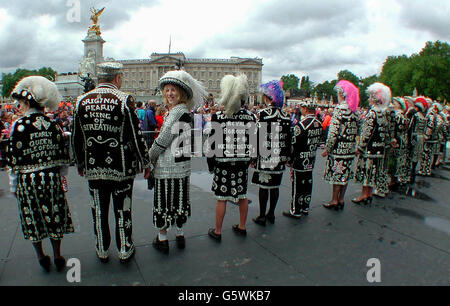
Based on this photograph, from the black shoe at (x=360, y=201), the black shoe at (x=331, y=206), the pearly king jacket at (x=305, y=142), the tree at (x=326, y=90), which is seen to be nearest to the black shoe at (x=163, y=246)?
the pearly king jacket at (x=305, y=142)

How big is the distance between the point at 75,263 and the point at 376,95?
5.27 metres

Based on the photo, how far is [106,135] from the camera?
9.05 ft

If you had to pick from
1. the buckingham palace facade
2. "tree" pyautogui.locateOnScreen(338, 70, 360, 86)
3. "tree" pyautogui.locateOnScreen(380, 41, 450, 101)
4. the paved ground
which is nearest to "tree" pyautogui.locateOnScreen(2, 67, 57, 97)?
the buckingham palace facade

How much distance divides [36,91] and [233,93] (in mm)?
2080

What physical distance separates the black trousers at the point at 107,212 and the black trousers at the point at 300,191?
2.53m

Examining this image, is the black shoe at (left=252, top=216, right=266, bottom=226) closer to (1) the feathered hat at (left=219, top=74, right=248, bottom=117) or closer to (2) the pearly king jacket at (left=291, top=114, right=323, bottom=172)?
(2) the pearly king jacket at (left=291, top=114, right=323, bottom=172)

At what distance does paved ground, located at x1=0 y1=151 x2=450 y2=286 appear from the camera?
2758 millimetres

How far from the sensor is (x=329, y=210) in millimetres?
4805

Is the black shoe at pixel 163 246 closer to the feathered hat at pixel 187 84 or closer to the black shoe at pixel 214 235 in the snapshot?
the black shoe at pixel 214 235

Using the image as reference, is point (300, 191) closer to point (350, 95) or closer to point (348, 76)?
point (350, 95)
